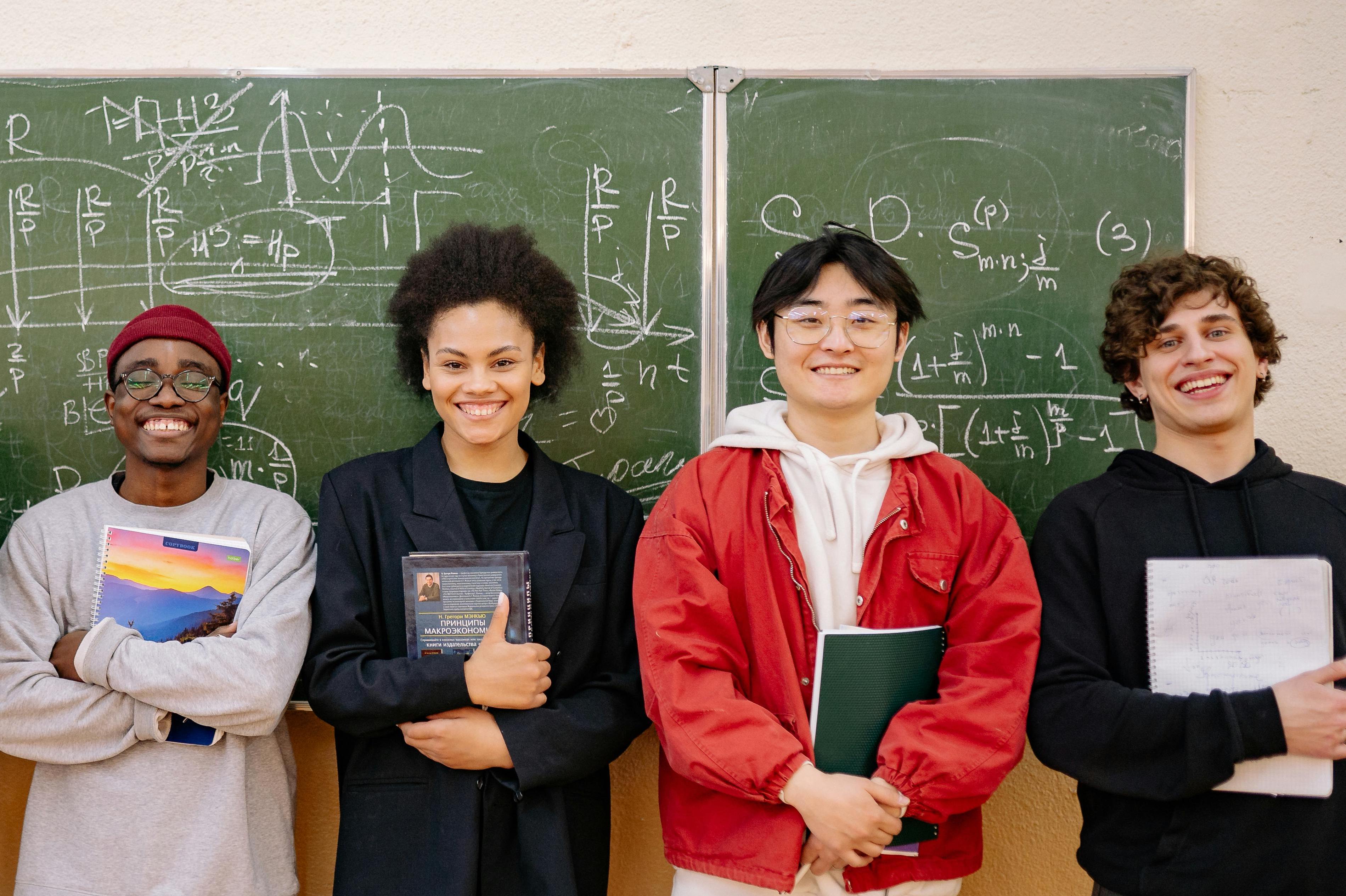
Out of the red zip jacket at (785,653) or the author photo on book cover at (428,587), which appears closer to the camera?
the red zip jacket at (785,653)

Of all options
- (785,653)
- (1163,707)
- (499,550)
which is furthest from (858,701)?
(499,550)

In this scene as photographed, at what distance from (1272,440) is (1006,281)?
0.86m

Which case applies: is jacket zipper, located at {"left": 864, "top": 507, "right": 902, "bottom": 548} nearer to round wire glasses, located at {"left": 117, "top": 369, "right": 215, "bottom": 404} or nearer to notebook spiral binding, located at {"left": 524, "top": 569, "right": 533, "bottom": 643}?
notebook spiral binding, located at {"left": 524, "top": 569, "right": 533, "bottom": 643}

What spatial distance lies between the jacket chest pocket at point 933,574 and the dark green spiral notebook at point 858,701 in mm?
119

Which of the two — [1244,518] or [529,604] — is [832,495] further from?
[1244,518]

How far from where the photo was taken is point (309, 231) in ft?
8.45

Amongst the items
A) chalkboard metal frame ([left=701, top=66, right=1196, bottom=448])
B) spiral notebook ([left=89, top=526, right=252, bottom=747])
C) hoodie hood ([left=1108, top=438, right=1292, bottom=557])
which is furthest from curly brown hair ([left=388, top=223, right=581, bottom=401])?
hoodie hood ([left=1108, top=438, right=1292, bottom=557])

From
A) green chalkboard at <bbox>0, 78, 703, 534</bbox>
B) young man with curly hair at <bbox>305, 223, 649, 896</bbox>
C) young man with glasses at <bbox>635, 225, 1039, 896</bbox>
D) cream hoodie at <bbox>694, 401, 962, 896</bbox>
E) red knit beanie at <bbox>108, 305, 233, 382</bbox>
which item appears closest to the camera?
young man with glasses at <bbox>635, 225, 1039, 896</bbox>

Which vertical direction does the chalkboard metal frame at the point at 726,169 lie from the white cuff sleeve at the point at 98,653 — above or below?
above

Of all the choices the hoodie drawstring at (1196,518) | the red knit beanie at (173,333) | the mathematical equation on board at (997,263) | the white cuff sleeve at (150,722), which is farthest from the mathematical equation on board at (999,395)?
the white cuff sleeve at (150,722)

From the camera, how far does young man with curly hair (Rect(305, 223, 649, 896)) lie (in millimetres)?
1930

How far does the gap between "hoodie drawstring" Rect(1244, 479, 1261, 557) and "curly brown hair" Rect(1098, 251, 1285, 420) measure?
257 millimetres

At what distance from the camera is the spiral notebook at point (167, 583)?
6.93 ft

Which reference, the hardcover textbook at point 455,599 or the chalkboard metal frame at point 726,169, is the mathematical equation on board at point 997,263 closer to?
the chalkboard metal frame at point 726,169
